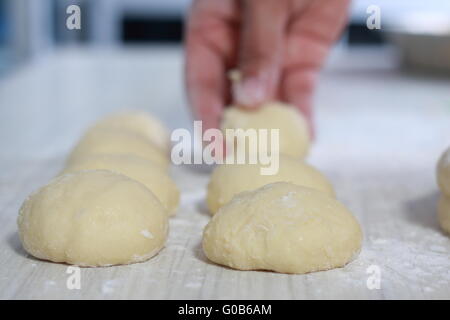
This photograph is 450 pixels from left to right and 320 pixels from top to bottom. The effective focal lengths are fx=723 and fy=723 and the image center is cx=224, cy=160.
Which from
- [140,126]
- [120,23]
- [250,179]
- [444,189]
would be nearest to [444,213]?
[444,189]

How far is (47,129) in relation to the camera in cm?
211

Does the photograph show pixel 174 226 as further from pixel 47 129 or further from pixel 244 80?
pixel 47 129

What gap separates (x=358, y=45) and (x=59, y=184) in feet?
13.8

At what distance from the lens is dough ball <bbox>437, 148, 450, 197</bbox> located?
3.93 ft

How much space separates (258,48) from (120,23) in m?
3.73

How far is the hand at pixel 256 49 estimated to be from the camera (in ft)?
5.31

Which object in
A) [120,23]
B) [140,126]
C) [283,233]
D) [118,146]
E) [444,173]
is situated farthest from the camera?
[120,23]

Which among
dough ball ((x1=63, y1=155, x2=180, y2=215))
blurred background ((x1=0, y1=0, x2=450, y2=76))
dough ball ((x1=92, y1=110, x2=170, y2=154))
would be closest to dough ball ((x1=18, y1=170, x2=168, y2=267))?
dough ball ((x1=63, y1=155, x2=180, y2=215))

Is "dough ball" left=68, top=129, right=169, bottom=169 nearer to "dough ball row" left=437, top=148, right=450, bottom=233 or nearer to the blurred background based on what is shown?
"dough ball row" left=437, top=148, right=450, bottom=233

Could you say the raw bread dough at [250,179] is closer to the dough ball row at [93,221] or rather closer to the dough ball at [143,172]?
the dough ball at [143,172]

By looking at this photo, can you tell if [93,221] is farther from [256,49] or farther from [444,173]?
[256,49]

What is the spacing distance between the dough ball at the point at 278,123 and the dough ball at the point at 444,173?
0.44 m

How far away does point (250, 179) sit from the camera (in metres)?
1.28
